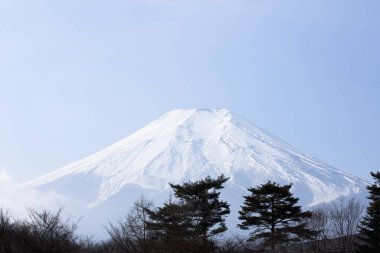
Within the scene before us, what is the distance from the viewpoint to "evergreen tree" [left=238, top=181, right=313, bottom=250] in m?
23.0

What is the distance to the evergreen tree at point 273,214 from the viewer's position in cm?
2300

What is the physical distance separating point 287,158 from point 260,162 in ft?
23.3

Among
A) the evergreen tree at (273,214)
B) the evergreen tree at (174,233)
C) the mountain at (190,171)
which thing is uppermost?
the mountain at (190,171)

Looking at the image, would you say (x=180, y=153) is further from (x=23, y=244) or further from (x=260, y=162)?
(x=23, y=244)

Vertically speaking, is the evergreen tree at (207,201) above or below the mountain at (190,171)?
below

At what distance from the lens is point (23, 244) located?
1297cm

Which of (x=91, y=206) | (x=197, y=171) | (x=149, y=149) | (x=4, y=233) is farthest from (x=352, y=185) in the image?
(x=4, y=233)

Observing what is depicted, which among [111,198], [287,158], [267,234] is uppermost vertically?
[287,158]

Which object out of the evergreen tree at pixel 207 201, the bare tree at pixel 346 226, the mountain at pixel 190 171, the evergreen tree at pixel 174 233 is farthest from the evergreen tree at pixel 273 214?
the mountain at pixel 190 171

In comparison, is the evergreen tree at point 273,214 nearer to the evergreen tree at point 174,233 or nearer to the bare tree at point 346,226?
the bare tree at point 346,226

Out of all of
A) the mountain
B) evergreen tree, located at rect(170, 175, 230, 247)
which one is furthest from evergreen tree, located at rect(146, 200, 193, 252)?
the mountain

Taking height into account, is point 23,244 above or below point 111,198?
below

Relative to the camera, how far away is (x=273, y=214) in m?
23.0

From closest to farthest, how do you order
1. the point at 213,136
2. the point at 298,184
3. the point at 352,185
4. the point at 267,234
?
the point at 267,234 → the point at 298,184 → the point at 352,185 → the point at 213,136
